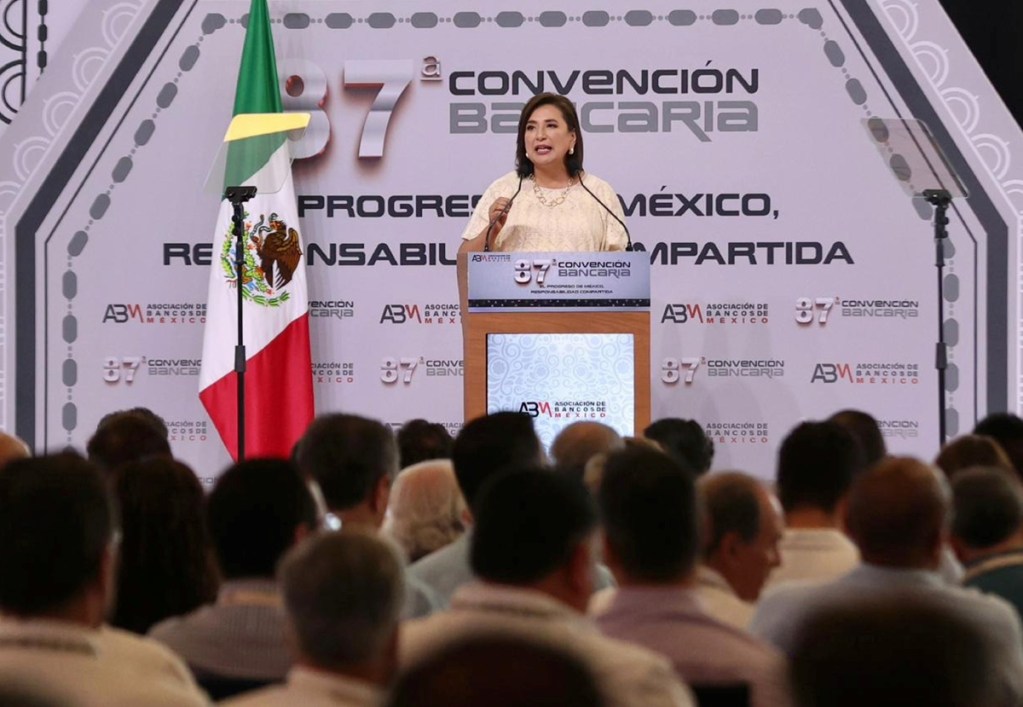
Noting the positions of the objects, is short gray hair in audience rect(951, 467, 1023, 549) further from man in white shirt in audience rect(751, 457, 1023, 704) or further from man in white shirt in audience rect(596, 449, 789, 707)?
man in white shirt in audience rect(596, 449, 789, 707)

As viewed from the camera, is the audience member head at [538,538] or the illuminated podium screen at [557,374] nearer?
the audience member head at [538,538]

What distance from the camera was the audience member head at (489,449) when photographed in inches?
127

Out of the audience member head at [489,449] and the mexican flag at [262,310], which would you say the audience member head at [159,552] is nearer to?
the audience member head at [489,449]

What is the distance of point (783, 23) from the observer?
7.34 meters

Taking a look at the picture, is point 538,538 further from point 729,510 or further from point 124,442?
point 124,442

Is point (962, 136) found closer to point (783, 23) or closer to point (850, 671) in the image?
point (783, 23)

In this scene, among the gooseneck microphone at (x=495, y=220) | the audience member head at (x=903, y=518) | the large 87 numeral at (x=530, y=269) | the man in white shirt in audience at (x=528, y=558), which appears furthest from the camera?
the gooseneck microphone at (x=495, y=220)

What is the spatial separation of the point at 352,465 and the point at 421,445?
1.25 metres

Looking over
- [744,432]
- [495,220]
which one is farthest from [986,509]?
[744,432]

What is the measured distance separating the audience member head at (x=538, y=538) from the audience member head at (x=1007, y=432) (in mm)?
2245

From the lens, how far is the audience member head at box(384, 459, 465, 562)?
10.9 feet

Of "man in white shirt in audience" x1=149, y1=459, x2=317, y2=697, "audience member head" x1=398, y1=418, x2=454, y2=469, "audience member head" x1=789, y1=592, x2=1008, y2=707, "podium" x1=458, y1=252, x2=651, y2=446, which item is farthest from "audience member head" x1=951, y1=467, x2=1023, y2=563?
"podium" x1=458, y1=252, x2=651, y2=446

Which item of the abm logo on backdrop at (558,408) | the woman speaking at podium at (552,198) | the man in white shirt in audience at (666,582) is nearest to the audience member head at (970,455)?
the man in white shirt in audience at (666,582)

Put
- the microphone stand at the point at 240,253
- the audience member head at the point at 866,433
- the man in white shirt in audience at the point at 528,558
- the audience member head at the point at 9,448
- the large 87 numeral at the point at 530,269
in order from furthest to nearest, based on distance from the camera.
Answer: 1. the microphone stand at the point at 240,253
2. the large 87 numeral at the point at 530,269
3. the audience member head at the point at 866,433
4. the audience member head at the point at 9,448
5. the man in white shirt in audience at the point at 528,558
